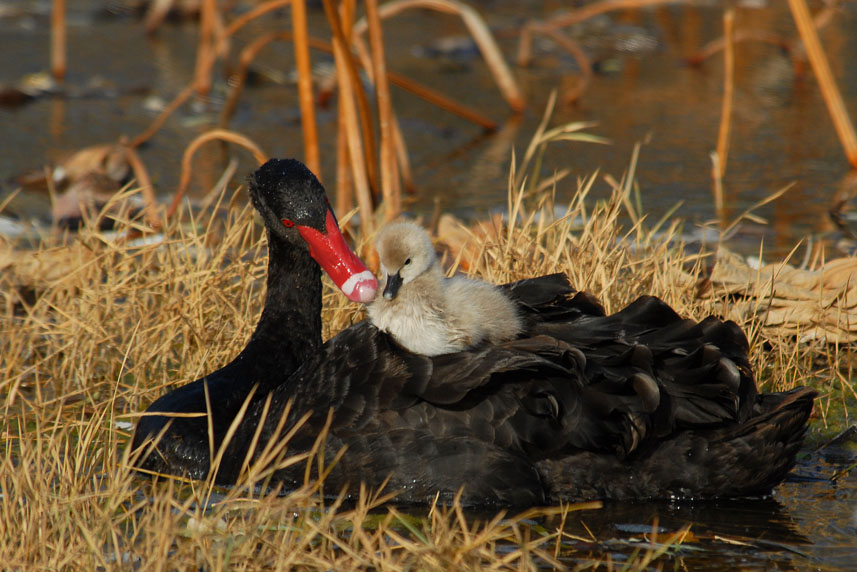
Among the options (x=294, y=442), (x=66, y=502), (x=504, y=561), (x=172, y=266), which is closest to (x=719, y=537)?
(x=504, y=561)

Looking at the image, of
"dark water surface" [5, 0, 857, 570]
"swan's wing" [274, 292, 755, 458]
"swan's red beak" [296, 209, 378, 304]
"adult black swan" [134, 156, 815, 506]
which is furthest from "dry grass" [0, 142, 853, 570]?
"dark water surface" [5, 0, 857, 570]

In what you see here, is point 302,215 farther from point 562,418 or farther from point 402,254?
point 562,418

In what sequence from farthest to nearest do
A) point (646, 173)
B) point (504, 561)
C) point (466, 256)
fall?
point (646, 173) < point (466, 256) < point (504, 561)

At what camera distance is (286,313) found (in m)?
5.12

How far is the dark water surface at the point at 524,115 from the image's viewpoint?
9477mm

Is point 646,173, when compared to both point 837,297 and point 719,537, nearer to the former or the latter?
point 837,297

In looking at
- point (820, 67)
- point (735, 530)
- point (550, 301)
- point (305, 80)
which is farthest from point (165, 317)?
point (820, 67)

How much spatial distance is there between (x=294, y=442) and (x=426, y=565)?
3.68 feet

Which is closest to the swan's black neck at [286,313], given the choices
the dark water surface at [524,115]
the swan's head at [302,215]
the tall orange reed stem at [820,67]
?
the swan's head at [302,215]

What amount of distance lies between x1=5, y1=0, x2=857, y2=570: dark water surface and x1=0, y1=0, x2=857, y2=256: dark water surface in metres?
0.03

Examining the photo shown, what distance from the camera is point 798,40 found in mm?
14992

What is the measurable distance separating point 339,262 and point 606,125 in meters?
7.17

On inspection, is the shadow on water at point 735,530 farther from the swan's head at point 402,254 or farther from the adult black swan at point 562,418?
the swan's head at point 402,254

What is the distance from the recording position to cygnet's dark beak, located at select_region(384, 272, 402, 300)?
4.39 m
